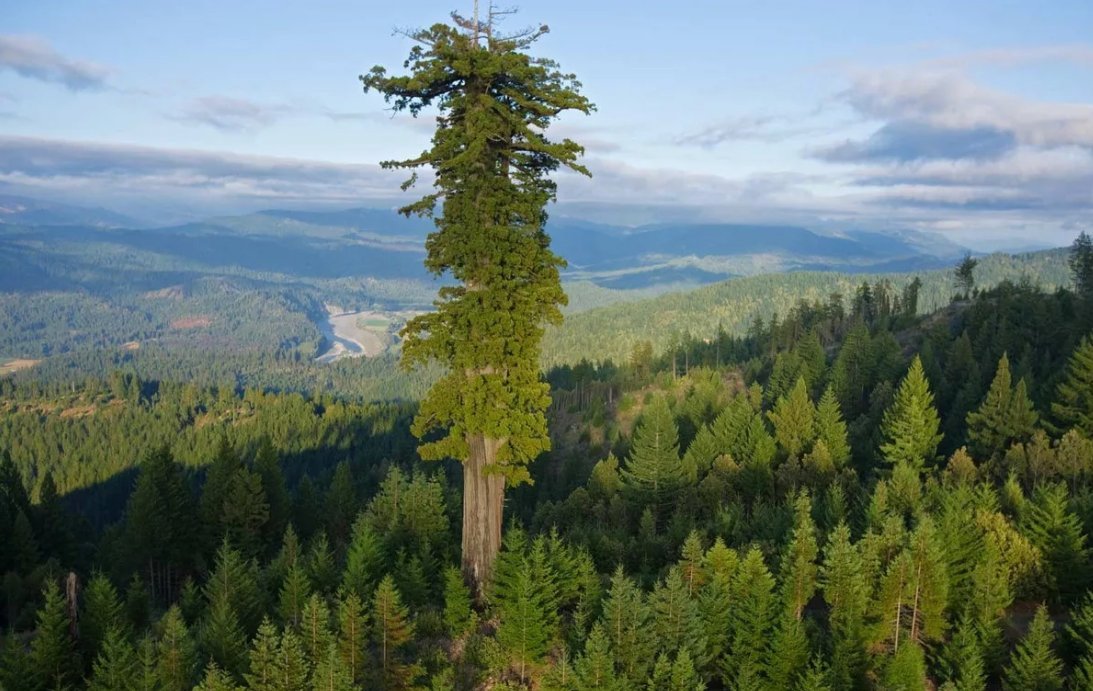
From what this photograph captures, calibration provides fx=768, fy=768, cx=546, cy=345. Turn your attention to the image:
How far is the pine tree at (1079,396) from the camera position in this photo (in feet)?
152

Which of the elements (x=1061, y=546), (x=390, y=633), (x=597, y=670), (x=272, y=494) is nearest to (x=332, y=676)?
(x=390, y=633)

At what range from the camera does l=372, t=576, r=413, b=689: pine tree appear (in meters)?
18.2

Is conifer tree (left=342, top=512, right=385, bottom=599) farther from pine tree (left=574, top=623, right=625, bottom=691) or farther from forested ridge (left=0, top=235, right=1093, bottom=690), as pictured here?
pine tree (left=574, top=623, right=625, bottom=691)

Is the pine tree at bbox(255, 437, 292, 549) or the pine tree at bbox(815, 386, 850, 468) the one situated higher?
the pine tree at bbox(815, 386, 850, 468)

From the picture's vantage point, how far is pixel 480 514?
834 inches

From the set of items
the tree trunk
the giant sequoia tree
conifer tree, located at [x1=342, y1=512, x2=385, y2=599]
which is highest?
the giant sequoia tree

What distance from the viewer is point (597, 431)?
330 ft

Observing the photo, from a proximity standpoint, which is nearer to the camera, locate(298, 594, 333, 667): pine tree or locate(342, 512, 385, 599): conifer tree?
locate(298, 594, 333, 667): pine tree

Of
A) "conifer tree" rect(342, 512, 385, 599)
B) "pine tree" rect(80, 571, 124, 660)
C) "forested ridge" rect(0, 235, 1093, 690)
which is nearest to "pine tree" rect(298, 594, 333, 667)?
"forested ridge" rect(0, 235, 1093, 690)

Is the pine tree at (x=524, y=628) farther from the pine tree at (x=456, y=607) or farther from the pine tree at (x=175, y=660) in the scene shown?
the pine tree at (x=175, y=660)

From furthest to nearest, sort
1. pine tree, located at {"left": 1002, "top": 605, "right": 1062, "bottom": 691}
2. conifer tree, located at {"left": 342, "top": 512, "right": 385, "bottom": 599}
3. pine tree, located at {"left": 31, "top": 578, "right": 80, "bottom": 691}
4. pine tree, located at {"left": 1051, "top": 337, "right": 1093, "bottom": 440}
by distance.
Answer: pine tree, located at {"left": 1051, "top": 337, "right": 1093, "bottom": 440}
conifer tree, located at {"left": 342, "top": 512, "right": 385, "bottom": 599}
pine tree, located at {"left": 31, "top": 578, "right": 80, "bottom": 691}
pine tree, located at {"left": 1002, "top": 605, "right": 1062, "bottom": 691}

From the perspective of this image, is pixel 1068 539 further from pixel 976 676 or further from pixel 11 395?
pixel 11 395

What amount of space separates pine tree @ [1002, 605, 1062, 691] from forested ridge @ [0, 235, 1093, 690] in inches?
2.2

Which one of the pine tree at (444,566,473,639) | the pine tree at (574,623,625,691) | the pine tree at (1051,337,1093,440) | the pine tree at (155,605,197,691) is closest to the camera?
the pine tree at (574,623,625,691)
